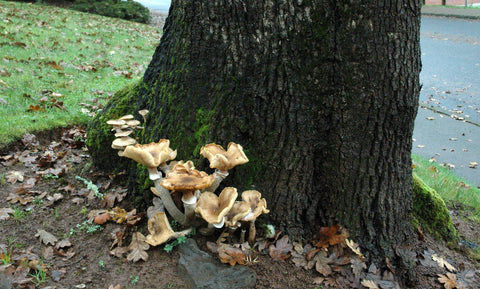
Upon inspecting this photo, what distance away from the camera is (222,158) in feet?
8.26

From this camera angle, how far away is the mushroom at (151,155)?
2506 millimetres

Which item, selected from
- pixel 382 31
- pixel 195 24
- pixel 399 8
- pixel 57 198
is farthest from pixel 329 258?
pixel 57 198

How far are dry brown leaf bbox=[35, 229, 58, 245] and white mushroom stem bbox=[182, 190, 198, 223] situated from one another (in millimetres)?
1220

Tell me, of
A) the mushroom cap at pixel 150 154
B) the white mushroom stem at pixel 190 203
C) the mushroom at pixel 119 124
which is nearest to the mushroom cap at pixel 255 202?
the white mushroom stem at pixel 190 203

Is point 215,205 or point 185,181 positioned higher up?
point 185,181

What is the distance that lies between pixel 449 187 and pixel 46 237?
498 cm

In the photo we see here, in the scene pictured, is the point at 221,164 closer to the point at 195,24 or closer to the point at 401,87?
the point at 195,24

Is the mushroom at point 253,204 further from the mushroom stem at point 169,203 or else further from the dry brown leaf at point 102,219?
the dry brown leaf at point 102,219

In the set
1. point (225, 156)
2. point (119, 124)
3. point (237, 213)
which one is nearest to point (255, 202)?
point (237, 213)

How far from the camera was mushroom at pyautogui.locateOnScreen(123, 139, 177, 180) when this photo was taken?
98.7 inches

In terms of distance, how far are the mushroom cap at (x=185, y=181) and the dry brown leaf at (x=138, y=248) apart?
2.42 feet

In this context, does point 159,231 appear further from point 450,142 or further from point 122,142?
point 450,142

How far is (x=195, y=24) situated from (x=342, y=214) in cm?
188

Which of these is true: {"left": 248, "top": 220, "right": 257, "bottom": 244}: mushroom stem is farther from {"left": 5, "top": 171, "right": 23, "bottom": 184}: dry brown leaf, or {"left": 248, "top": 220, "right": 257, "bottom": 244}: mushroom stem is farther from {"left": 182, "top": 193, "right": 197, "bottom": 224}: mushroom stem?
{"left": 5, "top": 171, "right": 23, "bottom": 184}: dry brown leaf
